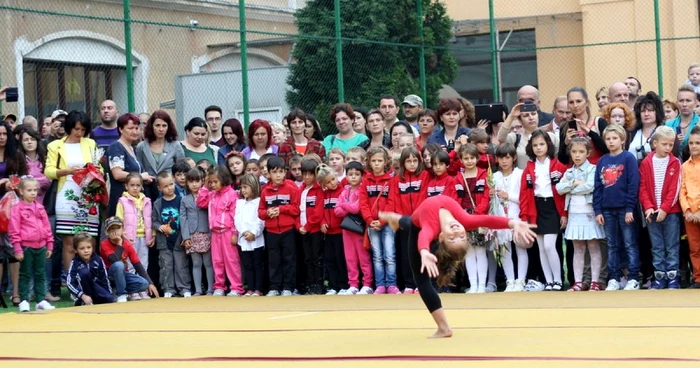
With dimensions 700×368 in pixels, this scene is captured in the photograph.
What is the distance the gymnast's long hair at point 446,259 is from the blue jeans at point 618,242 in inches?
151

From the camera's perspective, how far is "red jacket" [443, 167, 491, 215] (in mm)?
13148

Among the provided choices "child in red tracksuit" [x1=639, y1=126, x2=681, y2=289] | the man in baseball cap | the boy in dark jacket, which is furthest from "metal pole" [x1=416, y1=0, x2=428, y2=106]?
the boy in dark jacket

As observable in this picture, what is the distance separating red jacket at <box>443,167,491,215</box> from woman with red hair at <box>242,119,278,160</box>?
284 cm

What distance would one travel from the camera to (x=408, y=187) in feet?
44.1

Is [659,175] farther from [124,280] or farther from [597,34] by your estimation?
[597,34]

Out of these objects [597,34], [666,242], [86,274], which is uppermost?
[597,34]

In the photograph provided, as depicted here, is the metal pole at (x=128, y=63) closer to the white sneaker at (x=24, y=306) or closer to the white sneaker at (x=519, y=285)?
the white sneaker at (x=24, y=306)

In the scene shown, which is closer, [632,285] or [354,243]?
[632,285]

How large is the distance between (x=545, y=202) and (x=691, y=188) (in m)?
1.63

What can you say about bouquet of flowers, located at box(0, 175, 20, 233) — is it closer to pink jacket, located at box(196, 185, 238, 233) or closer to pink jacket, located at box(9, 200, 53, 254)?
pink jacket, located at box(9, 200, 53, 254)

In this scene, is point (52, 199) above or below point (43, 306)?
above

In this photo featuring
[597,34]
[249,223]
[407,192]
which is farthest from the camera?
[597,34]

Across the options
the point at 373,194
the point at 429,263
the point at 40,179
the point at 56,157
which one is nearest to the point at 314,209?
the point at 373,194

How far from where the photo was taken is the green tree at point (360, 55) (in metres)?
19.3
